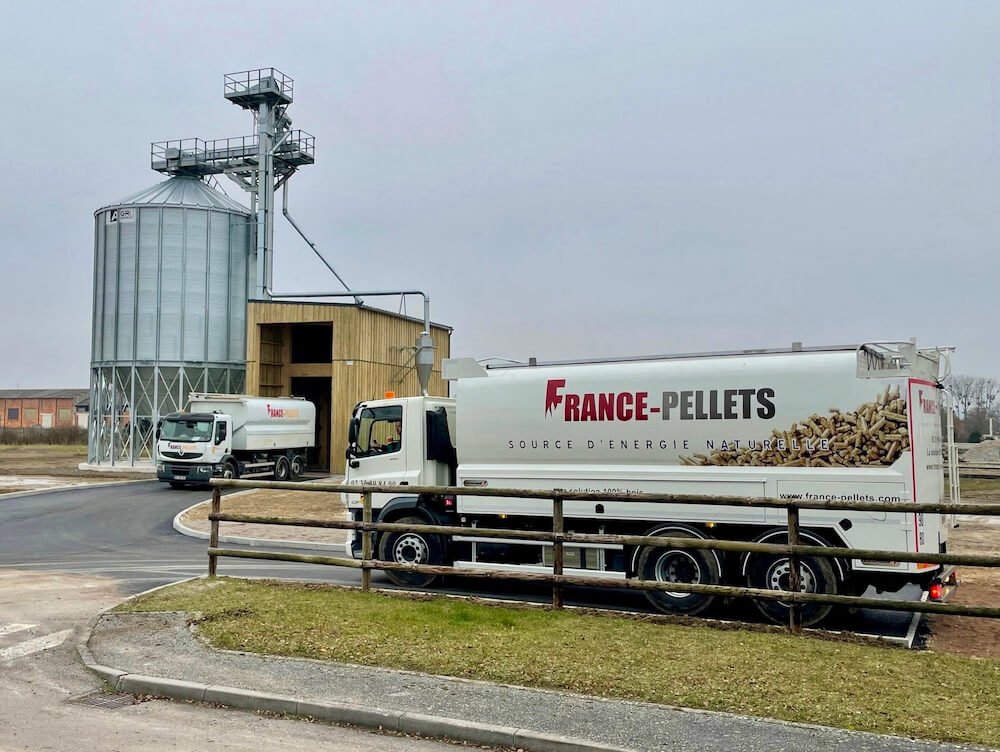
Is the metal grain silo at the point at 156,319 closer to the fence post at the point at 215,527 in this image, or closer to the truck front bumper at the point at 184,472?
the truck front bumper at the point at 184,472

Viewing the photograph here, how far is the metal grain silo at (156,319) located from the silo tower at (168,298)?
0.15 feet

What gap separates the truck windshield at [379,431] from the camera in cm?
1298

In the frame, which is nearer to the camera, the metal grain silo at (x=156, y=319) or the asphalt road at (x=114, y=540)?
the asphalt road at (x=114, y=540)

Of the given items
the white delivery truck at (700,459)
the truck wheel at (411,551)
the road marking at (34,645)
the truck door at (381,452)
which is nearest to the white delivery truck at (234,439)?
the truck door at (381,452)

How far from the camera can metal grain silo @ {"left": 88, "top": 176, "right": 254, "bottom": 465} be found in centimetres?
4125

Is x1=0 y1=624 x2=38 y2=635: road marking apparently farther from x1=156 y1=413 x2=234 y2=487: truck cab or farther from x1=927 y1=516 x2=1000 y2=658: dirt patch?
x1=156 y1=413 x2=234 y2=487: truck cab

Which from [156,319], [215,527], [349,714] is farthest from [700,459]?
[156,319]

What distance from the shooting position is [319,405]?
47.4 metres

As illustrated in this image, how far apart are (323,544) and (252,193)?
3136cm

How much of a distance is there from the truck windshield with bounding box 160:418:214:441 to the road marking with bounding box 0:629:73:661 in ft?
77.1

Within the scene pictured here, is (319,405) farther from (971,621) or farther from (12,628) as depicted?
(971,621)

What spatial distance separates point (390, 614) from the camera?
9.03 m

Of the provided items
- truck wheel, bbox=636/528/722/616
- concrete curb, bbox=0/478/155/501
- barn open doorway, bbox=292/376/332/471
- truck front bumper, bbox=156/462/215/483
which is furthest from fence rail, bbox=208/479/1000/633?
barn open doorway, bbox=292/376/332/471

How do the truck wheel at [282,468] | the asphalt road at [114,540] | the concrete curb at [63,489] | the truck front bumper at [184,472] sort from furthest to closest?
the truck wheel at [282,468] < the truck front bumper at [184,472] < the concrete curb at [63,489] < the asphalt road at [114,540]
